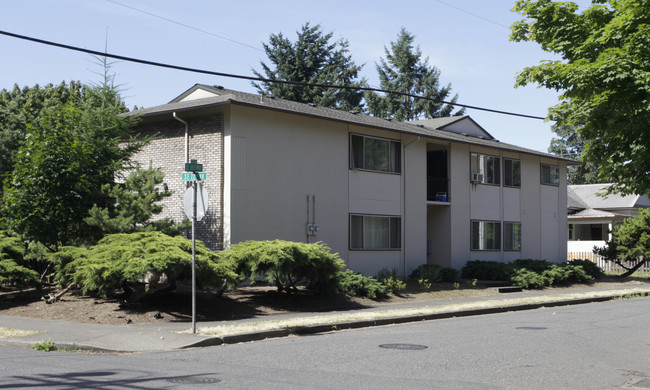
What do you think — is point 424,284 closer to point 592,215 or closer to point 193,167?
point 193,167

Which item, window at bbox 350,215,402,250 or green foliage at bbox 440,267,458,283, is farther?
green foliage at bbox 440,267,458,283

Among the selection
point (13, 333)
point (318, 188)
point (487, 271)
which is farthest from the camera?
point (487, 271)

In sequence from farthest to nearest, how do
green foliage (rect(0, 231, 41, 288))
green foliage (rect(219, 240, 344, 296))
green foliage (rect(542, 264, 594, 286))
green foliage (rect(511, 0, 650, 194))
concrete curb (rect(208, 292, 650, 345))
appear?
green foliage (rect(542, 264, 594, 286)) → green foliage (rect(0, 231, 41, 288)) → green foliage (rect(219, 240, 344, 296)) → concrete curb (rect(208, 292, 650, 345)) → green foliage (rect(511, 0, 650, 194))

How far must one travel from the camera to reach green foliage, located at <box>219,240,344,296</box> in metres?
17.0

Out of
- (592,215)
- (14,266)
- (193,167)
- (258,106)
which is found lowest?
(14,266)

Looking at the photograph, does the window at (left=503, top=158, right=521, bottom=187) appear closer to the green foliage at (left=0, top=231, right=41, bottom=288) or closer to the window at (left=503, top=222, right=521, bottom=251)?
the window at (left=503, top=222, right=521, bottom=251)

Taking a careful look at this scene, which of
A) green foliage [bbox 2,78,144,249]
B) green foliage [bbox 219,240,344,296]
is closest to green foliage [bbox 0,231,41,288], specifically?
green foliage [bbox 2,78,144,249]

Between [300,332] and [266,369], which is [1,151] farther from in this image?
[266,369]

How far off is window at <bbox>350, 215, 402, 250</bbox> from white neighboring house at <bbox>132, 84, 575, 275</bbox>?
0.05 m

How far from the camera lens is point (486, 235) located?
101ft

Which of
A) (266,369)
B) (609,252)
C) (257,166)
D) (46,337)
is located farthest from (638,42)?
(609,252)

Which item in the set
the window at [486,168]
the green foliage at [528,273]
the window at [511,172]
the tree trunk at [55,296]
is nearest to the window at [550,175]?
the window at [511,172]

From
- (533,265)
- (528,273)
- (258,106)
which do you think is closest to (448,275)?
(528,273)

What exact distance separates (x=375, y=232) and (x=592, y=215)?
27.9 meters
